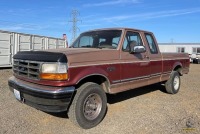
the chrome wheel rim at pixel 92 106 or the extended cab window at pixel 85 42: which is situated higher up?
the extended cab window at pixel 85 42

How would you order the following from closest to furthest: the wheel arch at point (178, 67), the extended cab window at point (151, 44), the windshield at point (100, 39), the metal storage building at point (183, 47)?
the windshield at point (100, 39), the extended cab window at point (151, 44), the wheel arch at point (178, 67), the metal storage building at point (183, 47)

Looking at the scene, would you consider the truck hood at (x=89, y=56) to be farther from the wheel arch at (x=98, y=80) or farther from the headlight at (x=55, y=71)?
the wheel arch at (x=98, y=80)

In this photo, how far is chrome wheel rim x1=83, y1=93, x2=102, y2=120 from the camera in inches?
189

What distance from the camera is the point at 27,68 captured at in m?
4.79

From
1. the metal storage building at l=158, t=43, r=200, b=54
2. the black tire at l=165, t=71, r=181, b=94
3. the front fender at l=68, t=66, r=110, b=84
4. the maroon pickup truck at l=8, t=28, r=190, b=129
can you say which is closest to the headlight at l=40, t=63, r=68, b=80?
the maroon pickup truck at l=8, t=28, r=190, b=129

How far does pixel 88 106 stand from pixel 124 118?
1014 mm

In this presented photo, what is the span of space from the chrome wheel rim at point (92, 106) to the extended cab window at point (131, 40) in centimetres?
148

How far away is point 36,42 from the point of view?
1647cm

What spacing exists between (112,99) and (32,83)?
3.06 m

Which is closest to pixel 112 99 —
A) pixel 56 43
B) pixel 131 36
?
pixel 131 36

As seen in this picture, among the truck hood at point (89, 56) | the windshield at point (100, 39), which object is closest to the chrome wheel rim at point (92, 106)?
the truck hood at point (89, 56)

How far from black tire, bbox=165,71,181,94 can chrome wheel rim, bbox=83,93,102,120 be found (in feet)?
12.2

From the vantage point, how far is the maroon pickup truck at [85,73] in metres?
4.31

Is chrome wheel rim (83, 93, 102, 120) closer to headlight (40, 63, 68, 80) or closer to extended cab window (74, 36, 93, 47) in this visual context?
headlight (40, 63, 68, 80)
